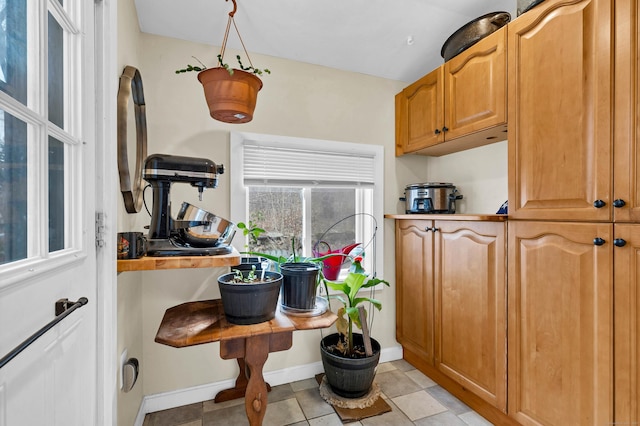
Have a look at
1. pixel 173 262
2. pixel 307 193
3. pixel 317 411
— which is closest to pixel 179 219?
pixel 173 262

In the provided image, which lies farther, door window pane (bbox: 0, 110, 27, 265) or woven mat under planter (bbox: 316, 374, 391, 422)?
woven mat under planter (bbox: 316, 374, 391, 422)

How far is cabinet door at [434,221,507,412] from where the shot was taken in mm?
1598

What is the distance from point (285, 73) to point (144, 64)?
0.89 metres

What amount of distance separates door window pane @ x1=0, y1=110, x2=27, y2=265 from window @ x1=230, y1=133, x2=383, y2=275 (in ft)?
4.19

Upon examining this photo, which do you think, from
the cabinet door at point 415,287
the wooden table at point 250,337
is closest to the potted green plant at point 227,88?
the wooden table at point 250,337

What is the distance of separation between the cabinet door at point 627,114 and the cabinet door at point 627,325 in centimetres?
11

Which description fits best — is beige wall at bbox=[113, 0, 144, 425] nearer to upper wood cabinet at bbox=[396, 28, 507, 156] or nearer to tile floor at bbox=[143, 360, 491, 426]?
tile floor at bbox=[143, 360, 491, 426]

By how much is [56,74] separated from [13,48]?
216mm

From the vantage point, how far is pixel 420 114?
2.19 m

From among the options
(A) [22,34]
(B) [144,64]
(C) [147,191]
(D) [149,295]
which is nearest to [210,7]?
(B) [144,64]

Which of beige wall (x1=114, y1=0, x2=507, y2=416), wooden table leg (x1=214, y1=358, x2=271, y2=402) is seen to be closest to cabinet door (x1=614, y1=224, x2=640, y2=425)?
beige wall (x1=114, y1=0, x2=507, y2=416)

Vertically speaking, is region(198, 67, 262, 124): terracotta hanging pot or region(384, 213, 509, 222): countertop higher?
region(198, 67, 262, 124): terracotta hanging pot

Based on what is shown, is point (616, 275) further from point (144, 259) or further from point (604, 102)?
point (144, 259)

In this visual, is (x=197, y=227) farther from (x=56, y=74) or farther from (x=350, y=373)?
(x=350, y=373)
